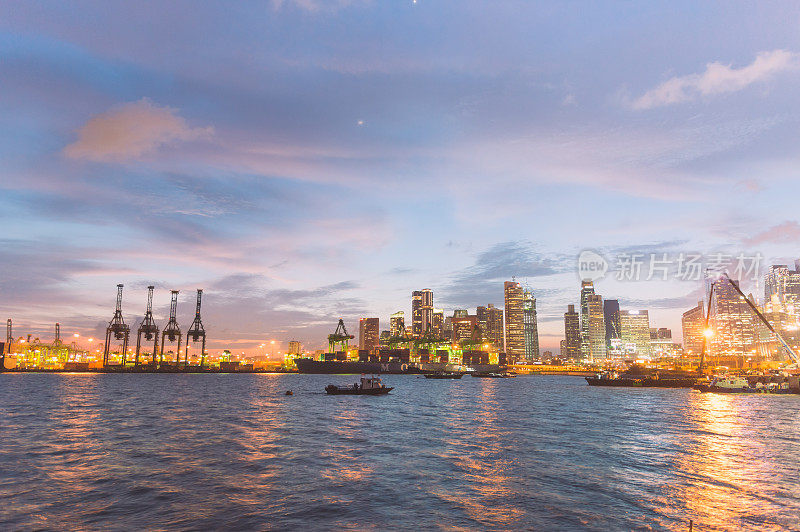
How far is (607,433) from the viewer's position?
166 ft

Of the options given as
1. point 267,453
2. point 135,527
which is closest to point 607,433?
point 267,453

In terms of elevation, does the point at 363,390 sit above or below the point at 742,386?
above

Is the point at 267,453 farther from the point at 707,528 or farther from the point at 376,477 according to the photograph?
the point at 707,528

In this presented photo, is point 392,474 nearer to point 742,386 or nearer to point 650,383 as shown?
point 742,386

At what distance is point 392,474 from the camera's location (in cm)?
3056

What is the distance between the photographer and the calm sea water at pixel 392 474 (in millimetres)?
22078

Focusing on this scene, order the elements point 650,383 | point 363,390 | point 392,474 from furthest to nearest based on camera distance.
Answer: point 650,383
point 363,390
point 392,474

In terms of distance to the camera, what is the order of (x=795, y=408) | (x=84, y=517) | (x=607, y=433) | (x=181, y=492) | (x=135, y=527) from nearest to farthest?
1. (x=135, y=527)
2. (x=84, y=517)
3. (x=181, y=492)
4. (x=607, y=433)
5. (x=795, y=408)

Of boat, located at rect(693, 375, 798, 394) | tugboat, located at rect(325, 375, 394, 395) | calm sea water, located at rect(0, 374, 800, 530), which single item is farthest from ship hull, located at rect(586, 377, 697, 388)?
calm sea water, located at rect(0, 374, 800, 530)

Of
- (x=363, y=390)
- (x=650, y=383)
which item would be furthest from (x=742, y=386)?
(x=363, y=390)

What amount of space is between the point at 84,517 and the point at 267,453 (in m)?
16.7

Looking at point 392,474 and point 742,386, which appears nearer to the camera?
point 392,474

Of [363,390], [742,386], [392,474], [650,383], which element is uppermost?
[392,474]

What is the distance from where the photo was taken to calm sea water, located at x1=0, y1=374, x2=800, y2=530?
2208cm
